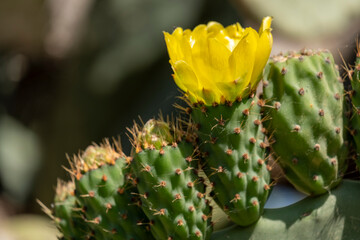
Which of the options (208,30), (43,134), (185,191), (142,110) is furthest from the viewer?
(43,134)

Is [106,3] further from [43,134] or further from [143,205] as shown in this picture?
[143,205]

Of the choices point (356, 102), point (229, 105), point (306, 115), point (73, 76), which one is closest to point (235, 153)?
point (229, 105)

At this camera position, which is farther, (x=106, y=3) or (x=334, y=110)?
(x=106, y=3)

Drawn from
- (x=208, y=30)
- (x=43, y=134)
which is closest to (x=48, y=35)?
(x=43, y=134)

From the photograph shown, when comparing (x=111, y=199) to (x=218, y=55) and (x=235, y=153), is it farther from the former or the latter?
(x=218, y=55)

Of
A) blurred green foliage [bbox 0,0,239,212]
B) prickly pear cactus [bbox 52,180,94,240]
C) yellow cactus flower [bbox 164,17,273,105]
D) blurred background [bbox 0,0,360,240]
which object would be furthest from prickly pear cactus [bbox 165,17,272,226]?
blurred green foliage [bbox 0,0,239,212]

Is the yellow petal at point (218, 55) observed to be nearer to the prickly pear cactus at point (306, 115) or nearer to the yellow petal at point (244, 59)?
the yellow petal at point (244, 59)

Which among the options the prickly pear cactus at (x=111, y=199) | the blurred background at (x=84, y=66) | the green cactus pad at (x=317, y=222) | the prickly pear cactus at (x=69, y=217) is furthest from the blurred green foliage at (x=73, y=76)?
the green cactus pad at (x=317, y=222)

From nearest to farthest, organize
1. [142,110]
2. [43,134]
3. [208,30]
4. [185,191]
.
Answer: [185,191] < [208,30] < [142,110] < [43,134]
